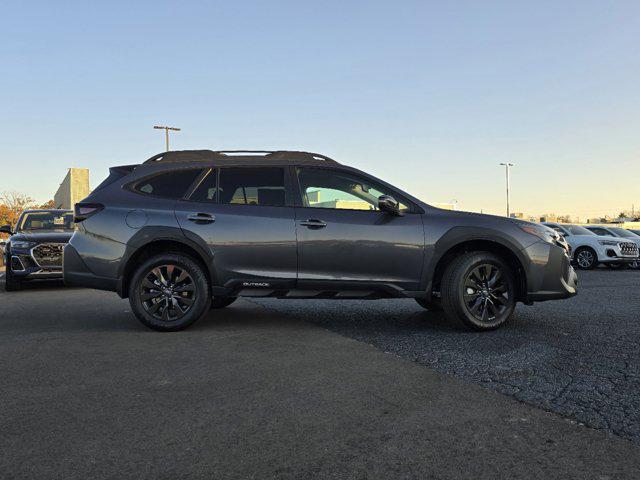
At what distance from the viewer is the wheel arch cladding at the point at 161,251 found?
572 centimetres

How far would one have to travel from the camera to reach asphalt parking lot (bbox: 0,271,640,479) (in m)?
2.48

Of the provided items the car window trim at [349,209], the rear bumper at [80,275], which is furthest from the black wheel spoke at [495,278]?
the rear bumper at [80,275]

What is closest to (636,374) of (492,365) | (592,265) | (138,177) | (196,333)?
(492,365)

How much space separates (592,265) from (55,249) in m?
16.0

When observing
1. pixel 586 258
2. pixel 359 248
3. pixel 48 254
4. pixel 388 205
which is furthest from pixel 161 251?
pixel 586 258

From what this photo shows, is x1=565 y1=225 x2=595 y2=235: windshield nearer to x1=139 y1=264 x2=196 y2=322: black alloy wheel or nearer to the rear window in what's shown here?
the rear window

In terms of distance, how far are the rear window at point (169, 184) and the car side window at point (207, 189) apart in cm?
9

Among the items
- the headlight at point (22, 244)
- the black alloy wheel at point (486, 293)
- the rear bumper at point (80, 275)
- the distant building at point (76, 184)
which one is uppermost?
the distant building at point (76, 184)

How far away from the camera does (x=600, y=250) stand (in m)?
17.7

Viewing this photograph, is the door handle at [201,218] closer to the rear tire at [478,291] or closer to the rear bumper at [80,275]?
the rear bumper at [80,275]

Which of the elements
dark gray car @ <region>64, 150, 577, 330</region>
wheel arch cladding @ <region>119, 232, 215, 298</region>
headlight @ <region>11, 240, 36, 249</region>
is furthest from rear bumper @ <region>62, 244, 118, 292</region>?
headlight @ <region>11, 240, 36, 249</region>

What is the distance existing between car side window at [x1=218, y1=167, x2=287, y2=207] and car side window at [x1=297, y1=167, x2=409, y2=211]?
0.25m

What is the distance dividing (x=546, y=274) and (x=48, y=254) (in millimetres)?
8567

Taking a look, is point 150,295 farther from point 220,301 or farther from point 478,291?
point 478,291
